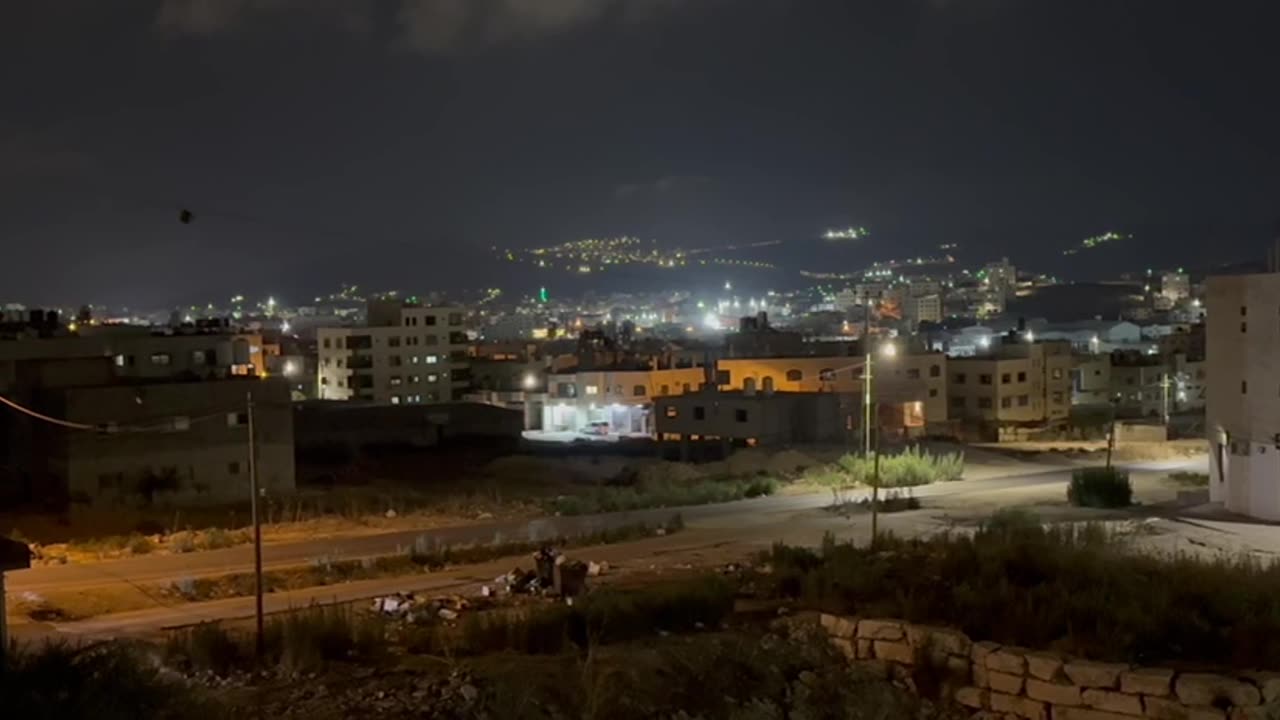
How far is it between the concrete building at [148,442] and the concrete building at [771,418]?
62.6 feet

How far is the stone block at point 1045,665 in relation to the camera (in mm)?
10188

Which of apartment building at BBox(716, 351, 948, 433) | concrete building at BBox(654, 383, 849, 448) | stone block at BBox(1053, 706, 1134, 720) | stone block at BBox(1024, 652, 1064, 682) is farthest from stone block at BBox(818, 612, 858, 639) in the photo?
apartment building at BBox(716, 351, 948, 433)

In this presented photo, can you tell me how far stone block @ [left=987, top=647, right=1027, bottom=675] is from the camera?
1044 cm

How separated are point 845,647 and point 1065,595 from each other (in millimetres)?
2313

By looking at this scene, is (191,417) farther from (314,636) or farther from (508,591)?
(314,636)

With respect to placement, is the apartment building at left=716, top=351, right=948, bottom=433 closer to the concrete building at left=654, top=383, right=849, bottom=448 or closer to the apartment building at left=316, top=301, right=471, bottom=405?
the concrete building at left=654, top=383, right=849, bottom=448

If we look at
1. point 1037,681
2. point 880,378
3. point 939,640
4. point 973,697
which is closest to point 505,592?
point 939,640

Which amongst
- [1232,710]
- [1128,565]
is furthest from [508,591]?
[1232,710]

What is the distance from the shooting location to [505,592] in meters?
16.8

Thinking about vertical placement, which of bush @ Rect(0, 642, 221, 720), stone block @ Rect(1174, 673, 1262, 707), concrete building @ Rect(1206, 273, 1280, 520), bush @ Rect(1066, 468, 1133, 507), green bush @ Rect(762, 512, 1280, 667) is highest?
concrete building @ Rect(1206, 273, 1280, 520)

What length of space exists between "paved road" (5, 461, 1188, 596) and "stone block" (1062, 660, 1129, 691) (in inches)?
561

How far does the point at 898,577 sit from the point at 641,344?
8465 centimetres

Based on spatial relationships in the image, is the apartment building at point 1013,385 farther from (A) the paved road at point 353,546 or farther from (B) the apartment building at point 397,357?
(B) the apartment building at point 397,357

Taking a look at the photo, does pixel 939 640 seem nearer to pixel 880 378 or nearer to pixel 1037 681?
pixel 1037 681
